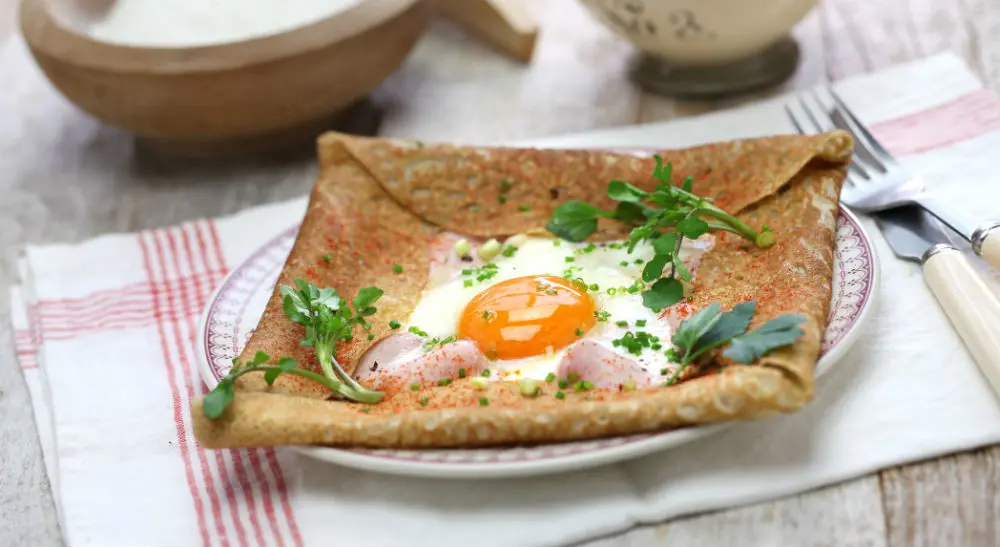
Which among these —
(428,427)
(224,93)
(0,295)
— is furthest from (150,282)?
(428,427)

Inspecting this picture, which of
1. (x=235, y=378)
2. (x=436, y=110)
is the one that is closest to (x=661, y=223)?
(x=235, y=378)

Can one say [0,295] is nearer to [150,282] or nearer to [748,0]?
[150,282]

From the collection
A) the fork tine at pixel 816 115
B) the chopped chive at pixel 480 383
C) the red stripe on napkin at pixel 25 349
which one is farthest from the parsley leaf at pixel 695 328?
the red stripe on napkin at pixel 25 349

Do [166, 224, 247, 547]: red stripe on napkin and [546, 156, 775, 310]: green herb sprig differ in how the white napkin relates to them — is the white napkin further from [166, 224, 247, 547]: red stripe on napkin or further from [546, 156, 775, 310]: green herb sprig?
[546, 156, 775, 310]: green herb sprig

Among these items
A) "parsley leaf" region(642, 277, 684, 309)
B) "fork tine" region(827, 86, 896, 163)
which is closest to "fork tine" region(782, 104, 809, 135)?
"fork tine" region(827, 86, 896, 163)

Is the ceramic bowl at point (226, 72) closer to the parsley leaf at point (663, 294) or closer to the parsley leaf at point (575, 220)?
the parsley leaf at point (575, 220)

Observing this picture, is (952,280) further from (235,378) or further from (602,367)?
(235,378)

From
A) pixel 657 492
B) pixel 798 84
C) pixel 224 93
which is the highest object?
pixel 798 84
